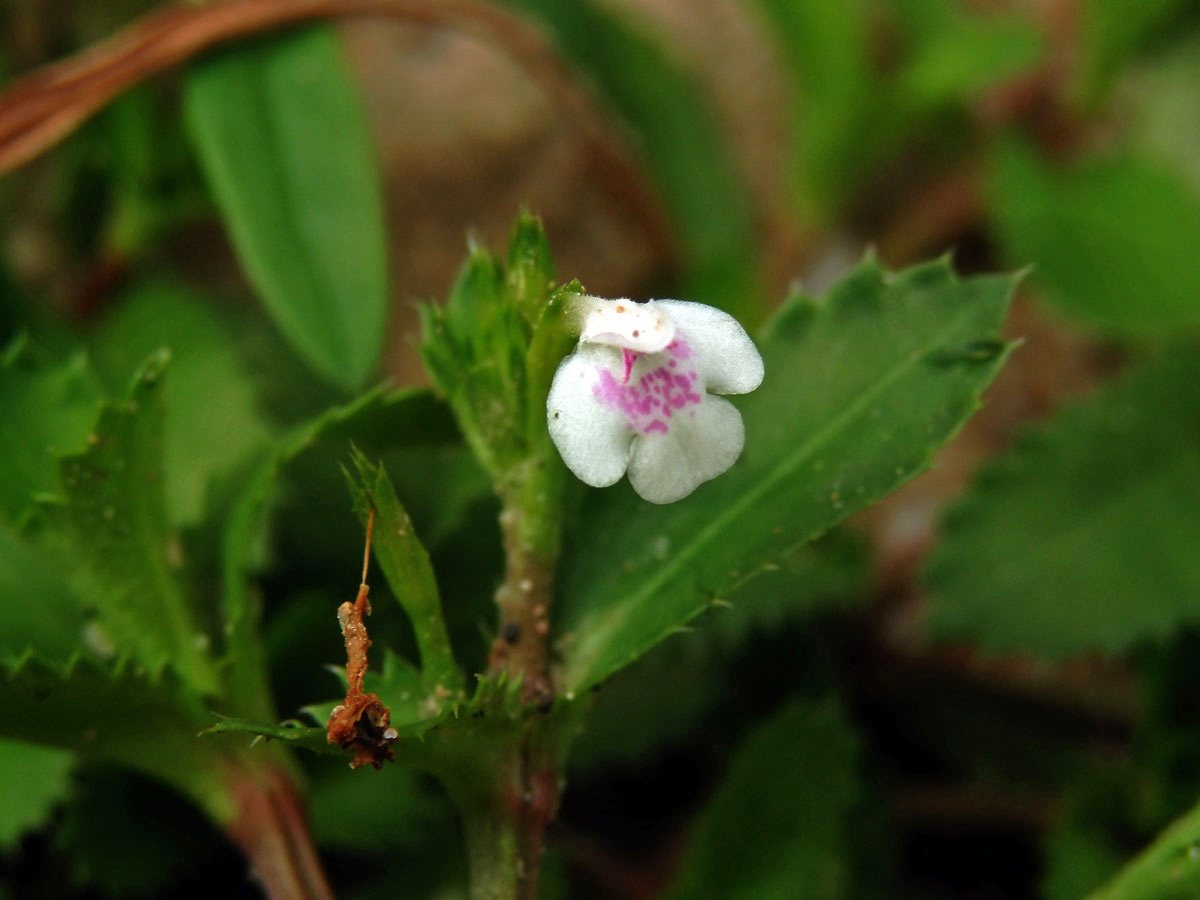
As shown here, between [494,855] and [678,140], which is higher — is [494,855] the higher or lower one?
the lower one

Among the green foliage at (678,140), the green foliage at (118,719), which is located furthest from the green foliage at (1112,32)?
the green foliage at (118,719)

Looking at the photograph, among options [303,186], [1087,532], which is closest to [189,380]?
[303,186]

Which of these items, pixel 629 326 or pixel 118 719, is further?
pixel 118 719

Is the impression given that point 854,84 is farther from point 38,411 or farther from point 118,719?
point 118,719

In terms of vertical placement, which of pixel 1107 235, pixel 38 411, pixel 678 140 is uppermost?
pixel 678 140

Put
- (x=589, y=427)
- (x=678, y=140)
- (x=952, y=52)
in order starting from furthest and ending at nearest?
(x=678, y=140), (x=952, y=52), (x=589, y=427)

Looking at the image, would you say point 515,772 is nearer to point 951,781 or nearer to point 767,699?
point 767,699

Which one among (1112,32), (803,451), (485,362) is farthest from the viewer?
(1112,32)

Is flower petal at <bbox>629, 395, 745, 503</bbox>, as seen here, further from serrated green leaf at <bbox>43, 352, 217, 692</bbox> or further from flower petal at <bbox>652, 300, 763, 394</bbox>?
serrated green leaf at <bbox>43, 352, 217, 692</bbox>
